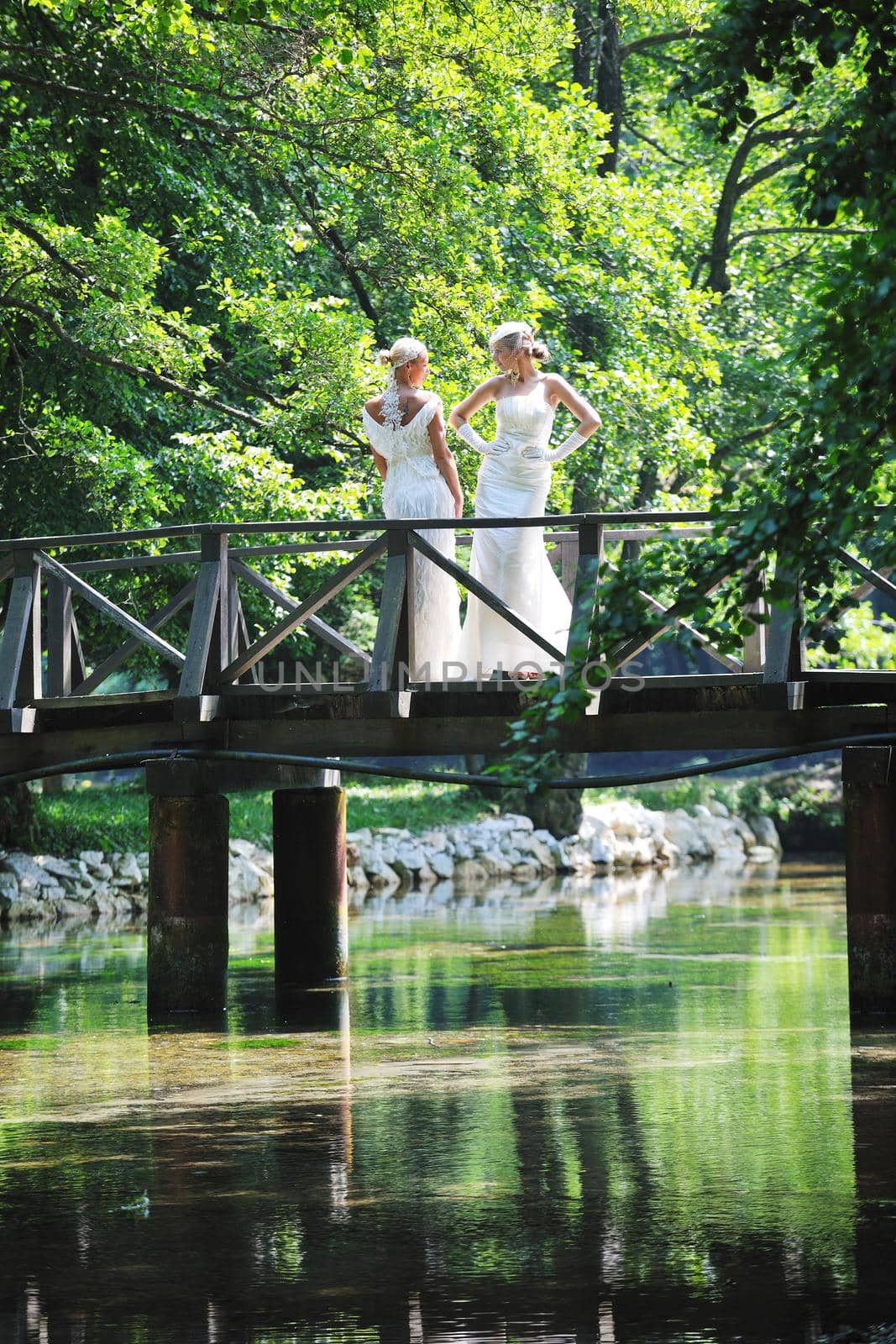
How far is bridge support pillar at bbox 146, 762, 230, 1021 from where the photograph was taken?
11.8 m

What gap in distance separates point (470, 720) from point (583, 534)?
4.26ft

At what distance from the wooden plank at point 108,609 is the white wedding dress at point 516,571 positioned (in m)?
1.82

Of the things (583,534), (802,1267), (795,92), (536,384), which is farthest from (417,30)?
(802,1267)

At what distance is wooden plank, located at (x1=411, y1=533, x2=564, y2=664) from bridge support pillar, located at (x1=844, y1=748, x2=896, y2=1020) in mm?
1830

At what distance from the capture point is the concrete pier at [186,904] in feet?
38.7

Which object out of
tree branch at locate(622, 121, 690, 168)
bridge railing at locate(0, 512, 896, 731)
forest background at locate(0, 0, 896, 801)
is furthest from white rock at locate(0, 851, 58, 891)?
tree branch at locate(622, 121, 690, 168)

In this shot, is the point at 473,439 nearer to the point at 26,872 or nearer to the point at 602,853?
the point at 26,872

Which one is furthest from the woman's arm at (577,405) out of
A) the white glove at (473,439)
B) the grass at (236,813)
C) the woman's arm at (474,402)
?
the grass at (236,813)

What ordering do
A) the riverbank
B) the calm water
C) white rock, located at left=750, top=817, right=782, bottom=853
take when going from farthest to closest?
white rock, located at left=750, top=817, right=782, bottom=853
the riverbank
the calm water

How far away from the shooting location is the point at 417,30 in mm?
19031

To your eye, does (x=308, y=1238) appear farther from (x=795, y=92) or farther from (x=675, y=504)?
(x=675, y=504)

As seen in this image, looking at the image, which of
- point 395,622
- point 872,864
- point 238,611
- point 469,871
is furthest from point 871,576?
point 469,871

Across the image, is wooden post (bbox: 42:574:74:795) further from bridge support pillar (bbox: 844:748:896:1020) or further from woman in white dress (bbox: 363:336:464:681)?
bridge support pillar (bbox: 844:748:896:1020)

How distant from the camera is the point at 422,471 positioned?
12.6 meters
